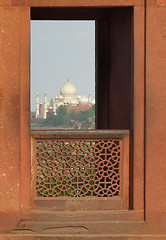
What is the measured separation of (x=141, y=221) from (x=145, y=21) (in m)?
2.25

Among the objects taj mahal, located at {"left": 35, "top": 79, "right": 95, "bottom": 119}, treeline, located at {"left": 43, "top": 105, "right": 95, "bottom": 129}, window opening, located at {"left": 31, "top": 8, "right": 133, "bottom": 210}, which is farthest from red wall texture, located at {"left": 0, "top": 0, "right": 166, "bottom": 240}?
treeline, located at {"left": 43, "top": 105, "right": 95, "bottom": 129}

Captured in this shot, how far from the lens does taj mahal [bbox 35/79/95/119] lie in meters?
68.7

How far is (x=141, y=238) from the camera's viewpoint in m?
3.96

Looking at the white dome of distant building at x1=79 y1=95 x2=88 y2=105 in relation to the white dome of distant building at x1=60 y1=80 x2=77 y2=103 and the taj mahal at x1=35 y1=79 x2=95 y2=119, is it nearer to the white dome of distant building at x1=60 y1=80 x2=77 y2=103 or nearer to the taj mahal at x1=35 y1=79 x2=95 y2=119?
the taj mahal at x1=35 y1=79 x2=95 y2=119

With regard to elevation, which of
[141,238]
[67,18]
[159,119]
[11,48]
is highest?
[67,18]

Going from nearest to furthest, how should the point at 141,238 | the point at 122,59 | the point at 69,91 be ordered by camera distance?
the point at 141,238 < the point at 122,59 < the point at 69,91

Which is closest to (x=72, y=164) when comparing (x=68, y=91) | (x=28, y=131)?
(x=28, y=131)

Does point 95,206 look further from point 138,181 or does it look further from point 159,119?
point 159,119

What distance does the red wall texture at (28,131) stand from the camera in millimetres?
4031

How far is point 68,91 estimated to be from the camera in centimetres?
6856

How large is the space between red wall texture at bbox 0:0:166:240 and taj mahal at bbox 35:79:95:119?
6422 centimetres

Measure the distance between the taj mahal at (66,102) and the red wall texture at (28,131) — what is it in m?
64.2

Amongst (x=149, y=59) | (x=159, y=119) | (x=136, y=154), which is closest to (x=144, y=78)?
(x=149, y=59)

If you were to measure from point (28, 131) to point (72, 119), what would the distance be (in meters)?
73.1
